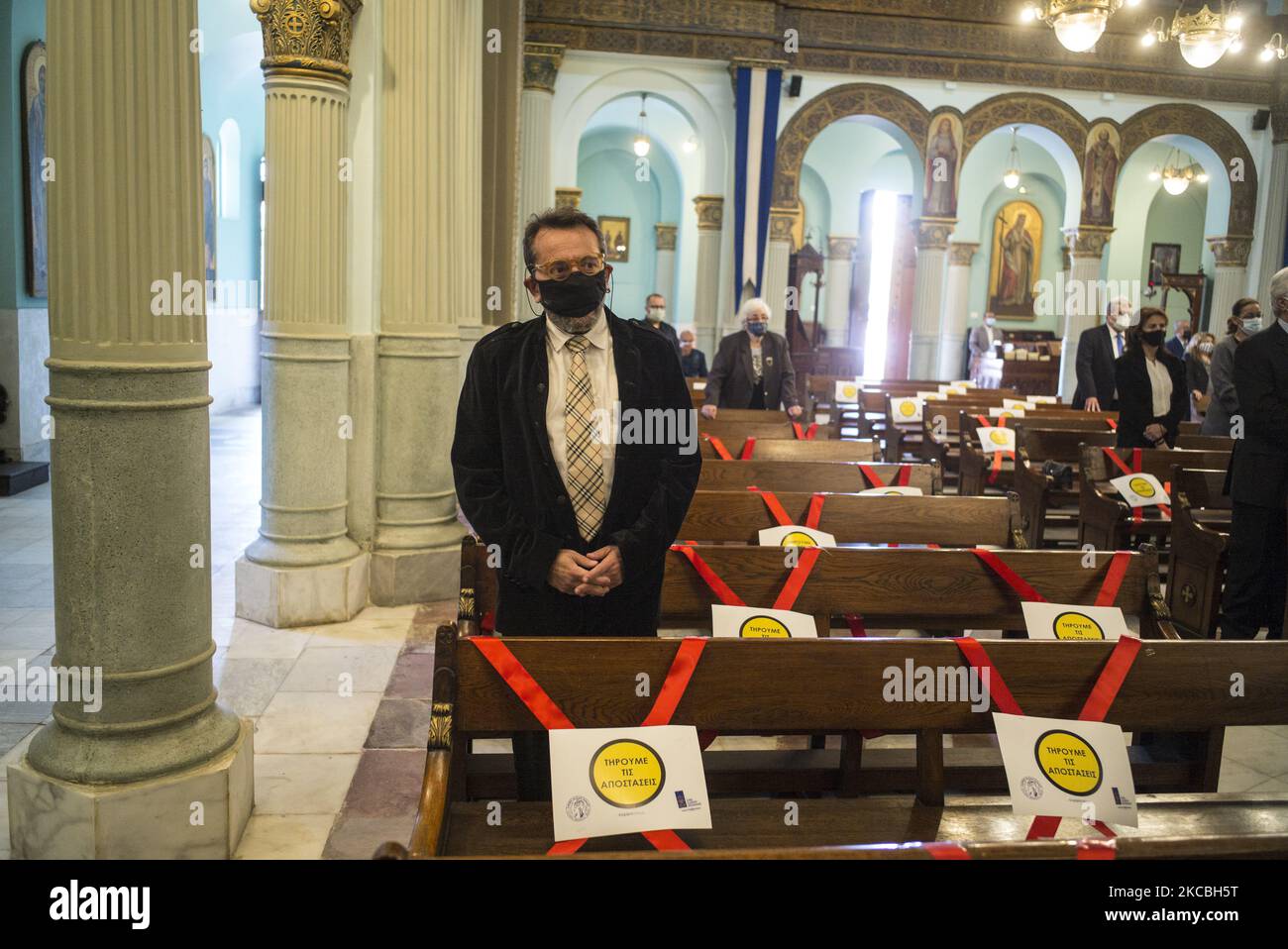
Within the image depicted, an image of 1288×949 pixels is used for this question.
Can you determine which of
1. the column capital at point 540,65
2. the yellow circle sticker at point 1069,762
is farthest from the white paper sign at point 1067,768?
the column capital at point 540,65

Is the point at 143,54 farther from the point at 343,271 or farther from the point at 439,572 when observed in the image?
the point at 439,572

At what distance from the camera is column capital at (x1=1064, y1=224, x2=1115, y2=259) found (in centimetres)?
1730

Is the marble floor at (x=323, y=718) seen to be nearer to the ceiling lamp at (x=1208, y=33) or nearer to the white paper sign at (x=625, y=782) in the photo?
the white paper sign at (x=625, y=782)

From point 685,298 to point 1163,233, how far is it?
1132 centimetres

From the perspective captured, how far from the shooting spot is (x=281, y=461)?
5598 millimetres

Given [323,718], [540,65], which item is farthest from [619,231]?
[323,718]

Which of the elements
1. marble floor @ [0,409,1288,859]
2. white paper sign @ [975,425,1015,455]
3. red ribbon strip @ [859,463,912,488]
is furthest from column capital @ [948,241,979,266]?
marble floor @ [0,409,1288,859]

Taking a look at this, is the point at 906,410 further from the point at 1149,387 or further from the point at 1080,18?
the point at 1080,18

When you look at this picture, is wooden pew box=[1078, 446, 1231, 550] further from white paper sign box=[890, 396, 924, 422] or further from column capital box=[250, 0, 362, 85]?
column capital box=[250, 0, 362, 85]

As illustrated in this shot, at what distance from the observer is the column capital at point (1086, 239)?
17297 mm

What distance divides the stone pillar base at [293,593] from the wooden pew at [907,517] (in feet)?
6.69

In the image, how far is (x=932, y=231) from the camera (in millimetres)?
17078
